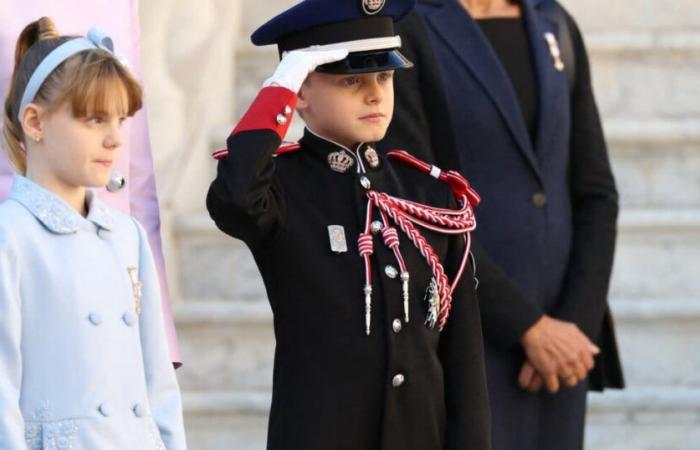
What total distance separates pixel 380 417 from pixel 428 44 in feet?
3.13

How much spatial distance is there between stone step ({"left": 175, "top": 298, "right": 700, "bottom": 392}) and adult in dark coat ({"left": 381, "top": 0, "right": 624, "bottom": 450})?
872 millimetres

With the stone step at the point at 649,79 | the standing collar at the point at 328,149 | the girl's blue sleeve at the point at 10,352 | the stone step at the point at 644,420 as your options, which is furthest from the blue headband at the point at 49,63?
the stone step at the point at 649,79

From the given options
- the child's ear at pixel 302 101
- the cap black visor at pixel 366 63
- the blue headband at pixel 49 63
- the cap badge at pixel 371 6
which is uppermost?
the cap badge at pixel 371 6

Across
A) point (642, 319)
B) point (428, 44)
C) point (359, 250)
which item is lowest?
point (642, 319)

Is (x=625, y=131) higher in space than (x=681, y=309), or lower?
higher

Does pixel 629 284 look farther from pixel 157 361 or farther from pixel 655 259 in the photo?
pixel 157 361

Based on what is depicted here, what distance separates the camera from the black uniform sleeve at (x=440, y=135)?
3.53m

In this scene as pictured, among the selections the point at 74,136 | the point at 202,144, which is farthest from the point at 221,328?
the point at 74,136

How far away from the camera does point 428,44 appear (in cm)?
360

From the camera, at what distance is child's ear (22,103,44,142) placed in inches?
104

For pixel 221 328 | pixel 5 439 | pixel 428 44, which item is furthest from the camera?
pixel 221 328

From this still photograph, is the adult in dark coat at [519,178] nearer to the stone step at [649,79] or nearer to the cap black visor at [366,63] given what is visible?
the cap black visor at [366,63]

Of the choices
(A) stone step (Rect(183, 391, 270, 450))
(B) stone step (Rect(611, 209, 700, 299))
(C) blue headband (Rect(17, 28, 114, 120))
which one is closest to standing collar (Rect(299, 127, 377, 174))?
(C) blue headband (Rect(17, 28, 114, 120))

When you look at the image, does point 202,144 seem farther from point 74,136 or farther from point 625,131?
point 74,136
